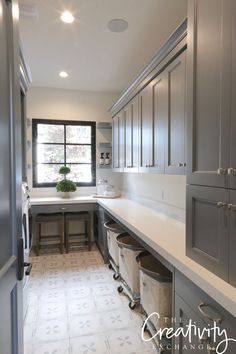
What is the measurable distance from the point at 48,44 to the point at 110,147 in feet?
7.29

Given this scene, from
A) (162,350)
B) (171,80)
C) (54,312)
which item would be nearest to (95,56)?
Answer: (171,80)

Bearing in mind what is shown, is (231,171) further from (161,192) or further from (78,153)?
(78,153)

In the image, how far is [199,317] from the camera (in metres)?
1.14

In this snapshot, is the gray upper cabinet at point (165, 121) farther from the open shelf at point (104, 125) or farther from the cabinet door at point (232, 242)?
the open shelf at point (104, 125)

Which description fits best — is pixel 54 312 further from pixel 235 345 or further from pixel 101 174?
pixel 101 174

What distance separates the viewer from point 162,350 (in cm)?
170

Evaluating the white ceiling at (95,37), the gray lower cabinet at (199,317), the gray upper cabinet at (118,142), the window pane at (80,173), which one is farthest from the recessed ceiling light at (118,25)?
the window pane at (80,173)

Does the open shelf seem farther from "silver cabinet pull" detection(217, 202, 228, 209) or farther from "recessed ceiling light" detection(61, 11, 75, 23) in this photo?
"silver cabinet pull" detection(217, 202, 228, 209)

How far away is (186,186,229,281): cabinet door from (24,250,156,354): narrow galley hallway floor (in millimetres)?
1101

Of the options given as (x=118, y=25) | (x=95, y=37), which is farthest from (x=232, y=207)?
(x=95, y=37)

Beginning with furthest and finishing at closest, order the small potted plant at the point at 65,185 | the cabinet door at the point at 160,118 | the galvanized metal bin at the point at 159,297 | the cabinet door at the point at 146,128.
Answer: the small potted plant at the point at 65,185
the cabinet door at the point at 146,128
the cabinet door at the point at 160,118
the galvanized metal bin at the point at 159,297

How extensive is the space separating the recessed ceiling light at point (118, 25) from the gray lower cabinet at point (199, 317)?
2.26 m

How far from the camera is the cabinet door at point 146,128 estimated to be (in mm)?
2420

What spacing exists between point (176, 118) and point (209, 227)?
0.98 meters
